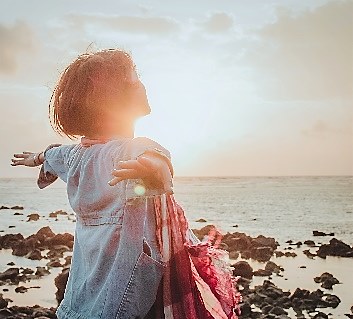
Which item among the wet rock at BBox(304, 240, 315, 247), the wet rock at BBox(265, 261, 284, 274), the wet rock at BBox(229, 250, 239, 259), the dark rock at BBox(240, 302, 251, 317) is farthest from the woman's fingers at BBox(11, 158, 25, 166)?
the wet rock at BBox(304, 240, 315, 247)

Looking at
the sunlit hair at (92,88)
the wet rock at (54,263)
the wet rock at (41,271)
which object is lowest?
the wet rock at (54,263)

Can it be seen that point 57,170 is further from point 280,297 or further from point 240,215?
point 240,215

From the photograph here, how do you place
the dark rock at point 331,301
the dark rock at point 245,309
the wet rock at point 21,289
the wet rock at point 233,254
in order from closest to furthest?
the dark rock at point 245,309 < the dark rock at point 331,301 < the wet rock at point 21,289 < the wet rock at point 233,254

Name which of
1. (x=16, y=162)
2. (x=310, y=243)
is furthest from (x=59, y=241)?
(x=16, y=162)

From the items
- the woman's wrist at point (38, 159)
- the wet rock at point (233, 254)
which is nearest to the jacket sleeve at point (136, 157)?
the woman's wrist at point (38, 159)

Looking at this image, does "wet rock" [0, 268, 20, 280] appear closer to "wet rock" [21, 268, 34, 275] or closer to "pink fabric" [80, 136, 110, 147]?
"wet rock" [21, 268, 34, 275]

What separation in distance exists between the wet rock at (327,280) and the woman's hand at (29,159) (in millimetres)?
10089

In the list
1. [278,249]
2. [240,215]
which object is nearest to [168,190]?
[278,249]

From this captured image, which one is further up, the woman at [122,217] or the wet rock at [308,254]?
the woman at [122,217]

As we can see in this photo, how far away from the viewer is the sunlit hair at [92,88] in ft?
8.48

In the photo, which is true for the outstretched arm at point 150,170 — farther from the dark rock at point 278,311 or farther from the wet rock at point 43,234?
the wet rock at point 43,234

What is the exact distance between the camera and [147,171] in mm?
2074

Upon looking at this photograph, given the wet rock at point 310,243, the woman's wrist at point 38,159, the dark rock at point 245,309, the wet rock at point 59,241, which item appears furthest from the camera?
the wet rock at point 310,243

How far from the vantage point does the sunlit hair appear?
258 cm
